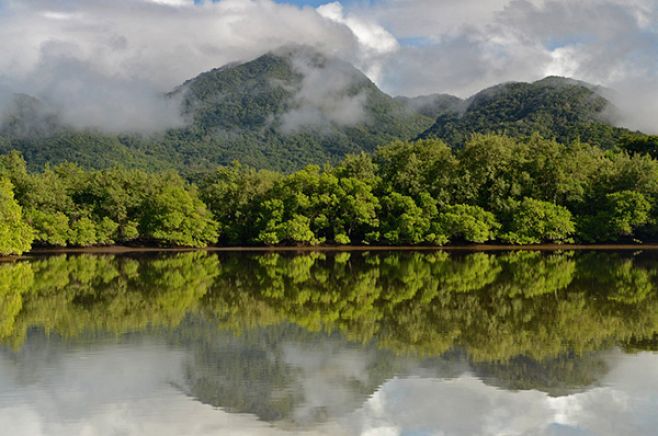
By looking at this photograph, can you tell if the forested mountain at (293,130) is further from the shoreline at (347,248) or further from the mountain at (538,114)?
the shoreline at (347,248)

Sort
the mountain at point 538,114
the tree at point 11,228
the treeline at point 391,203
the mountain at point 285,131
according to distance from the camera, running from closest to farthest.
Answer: the tree at point 11,228 < the treeline at point 391,203 < the mountain at point 538,114 < the mountain at point 285,131

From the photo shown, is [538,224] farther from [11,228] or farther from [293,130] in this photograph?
[293,130]

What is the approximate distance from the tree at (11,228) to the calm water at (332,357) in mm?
17140

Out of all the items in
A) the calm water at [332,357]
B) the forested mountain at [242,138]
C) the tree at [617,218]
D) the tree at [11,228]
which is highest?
the forested mountain at [242,138]

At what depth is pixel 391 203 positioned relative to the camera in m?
60.1

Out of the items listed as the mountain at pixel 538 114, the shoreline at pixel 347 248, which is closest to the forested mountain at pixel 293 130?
the mountain at pixel 538 114

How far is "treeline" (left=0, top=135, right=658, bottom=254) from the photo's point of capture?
57.6 metres

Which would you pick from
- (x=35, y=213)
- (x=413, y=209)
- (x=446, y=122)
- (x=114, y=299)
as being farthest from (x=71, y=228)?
(x=446, y=122)

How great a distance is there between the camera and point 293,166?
155000mm

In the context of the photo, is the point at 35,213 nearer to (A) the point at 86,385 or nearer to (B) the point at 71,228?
(B) the point at 71,228

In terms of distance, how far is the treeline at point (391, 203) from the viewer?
5762 cm

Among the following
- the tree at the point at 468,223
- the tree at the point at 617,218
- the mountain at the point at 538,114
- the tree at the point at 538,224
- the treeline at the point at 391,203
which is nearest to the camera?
the tree at the point at 617,218

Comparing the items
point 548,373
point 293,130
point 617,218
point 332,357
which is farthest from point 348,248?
point 293,130

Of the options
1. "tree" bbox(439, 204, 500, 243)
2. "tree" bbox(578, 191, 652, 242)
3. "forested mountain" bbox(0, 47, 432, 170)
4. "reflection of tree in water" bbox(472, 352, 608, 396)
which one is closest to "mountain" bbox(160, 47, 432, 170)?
"forested mountain" bbox(0, 47, 432, 170)
